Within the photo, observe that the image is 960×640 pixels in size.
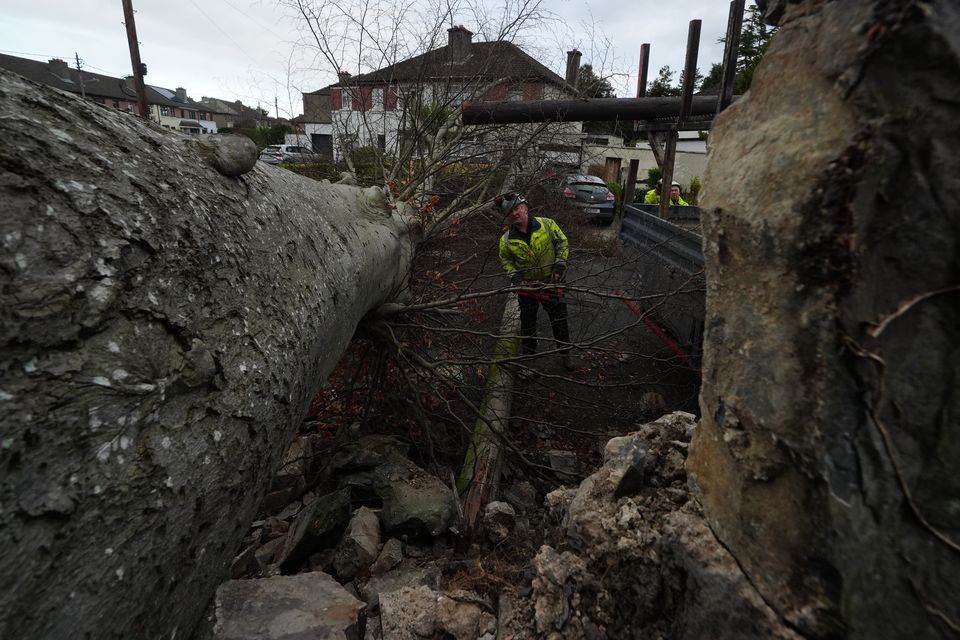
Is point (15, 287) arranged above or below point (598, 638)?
above

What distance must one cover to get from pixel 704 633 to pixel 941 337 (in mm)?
714

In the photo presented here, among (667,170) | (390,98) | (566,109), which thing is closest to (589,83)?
(566,109)

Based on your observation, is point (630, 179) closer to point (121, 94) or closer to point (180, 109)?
point (121, 94)

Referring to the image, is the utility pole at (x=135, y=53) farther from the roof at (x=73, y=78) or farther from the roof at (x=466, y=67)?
the roof at (x=73, y=78)

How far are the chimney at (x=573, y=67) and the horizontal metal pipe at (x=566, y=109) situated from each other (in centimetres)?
60

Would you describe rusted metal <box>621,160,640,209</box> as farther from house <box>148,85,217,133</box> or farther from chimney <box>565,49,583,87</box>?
house <box>148,85,217,133</box>

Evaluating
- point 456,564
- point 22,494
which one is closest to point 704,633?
point 22,494

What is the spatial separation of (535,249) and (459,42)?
324 cm

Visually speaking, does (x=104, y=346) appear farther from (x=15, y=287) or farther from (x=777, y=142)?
(x=777, y=142)

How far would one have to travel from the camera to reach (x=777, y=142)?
0.88 meters

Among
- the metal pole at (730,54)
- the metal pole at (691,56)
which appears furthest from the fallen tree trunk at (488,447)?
the metal pole at (691,56)

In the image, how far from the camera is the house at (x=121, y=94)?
27547 mm

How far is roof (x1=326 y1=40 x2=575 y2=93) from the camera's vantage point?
20.6 ft

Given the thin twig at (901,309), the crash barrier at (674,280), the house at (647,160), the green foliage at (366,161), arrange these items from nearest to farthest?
the thin twig at (901,309)
the crash barrier at (674,280)
the green foliage at (366,161)
the house at (647,160)
